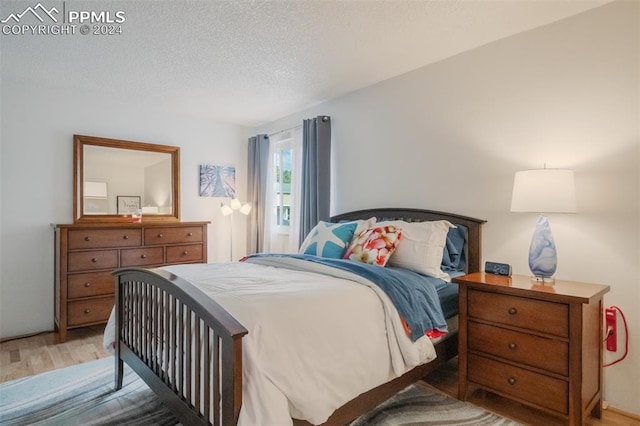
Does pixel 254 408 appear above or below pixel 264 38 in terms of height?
below

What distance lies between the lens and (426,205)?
9.52 ft

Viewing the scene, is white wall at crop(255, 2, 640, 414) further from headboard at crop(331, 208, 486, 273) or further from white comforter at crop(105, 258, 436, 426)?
white comforter at crop(105, 258, 436, 426)

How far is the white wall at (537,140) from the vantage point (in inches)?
77.8

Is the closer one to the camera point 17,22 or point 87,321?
point 17,22

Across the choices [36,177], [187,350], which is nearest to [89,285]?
[36,177]

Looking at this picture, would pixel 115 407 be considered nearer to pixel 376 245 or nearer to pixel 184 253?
pixel 376 245

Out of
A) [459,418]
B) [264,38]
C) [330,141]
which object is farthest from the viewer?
[330,141]

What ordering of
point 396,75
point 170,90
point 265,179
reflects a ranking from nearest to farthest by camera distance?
1. point 396,75
2. point 170,90
3. point 265,179

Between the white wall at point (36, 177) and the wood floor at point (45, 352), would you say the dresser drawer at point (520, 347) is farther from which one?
the white wall at point (36, 177)

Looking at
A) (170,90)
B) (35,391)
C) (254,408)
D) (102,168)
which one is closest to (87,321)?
(35,391)

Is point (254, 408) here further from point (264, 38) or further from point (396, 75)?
point (396, 75)

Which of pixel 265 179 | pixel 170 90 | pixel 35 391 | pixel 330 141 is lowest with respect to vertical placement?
pixel 35 391

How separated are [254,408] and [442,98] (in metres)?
2.52

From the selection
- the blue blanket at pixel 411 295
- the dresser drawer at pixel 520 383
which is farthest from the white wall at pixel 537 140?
the blue blanket at pixel 411 295
